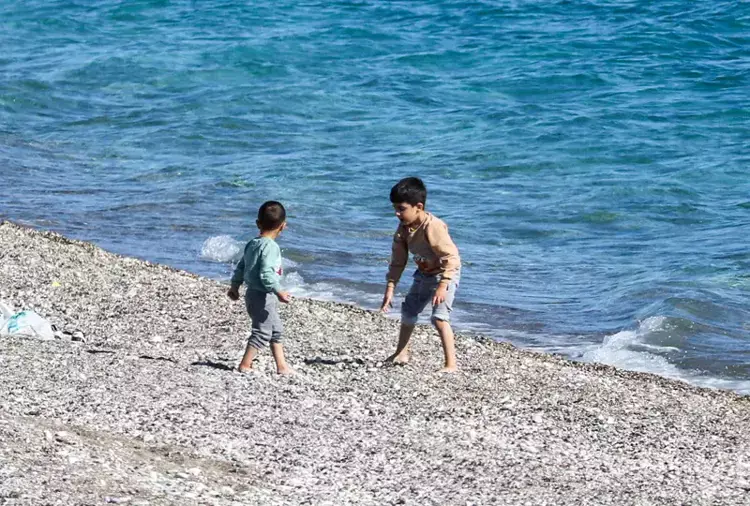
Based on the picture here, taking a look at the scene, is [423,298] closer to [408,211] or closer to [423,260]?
[423,260]

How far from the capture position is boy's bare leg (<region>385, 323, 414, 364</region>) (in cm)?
840

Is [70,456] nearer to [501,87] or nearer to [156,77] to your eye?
[501,87]

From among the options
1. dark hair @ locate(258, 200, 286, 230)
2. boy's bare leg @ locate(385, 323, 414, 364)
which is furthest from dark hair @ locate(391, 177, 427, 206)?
boy's bare leg @ locate(385, 323, 414, 364)

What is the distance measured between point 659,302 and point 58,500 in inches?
310

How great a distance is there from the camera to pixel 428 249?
809 centimetres

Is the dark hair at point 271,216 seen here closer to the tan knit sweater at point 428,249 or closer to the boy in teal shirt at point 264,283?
the boy in teal shirt at point 264,283

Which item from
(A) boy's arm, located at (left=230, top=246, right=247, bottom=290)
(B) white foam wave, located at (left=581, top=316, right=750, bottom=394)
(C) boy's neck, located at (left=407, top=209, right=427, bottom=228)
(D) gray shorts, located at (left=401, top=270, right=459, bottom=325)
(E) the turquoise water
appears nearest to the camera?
(A) boy's arm, located at (left=230, top=246, right=247, bottom=290)

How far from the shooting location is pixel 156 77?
25453 mm

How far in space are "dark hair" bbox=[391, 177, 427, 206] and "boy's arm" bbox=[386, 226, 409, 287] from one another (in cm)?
35

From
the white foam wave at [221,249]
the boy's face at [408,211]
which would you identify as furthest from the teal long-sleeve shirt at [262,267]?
the white foam wave at [221,249]

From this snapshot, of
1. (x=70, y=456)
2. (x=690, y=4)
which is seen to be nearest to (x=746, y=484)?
(x=70, y=456)

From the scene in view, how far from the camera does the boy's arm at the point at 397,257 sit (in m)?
8.17

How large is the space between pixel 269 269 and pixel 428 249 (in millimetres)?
1158

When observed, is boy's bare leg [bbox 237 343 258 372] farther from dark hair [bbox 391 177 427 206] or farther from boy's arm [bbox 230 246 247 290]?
dark hair [bbox 391 177 427 206]
